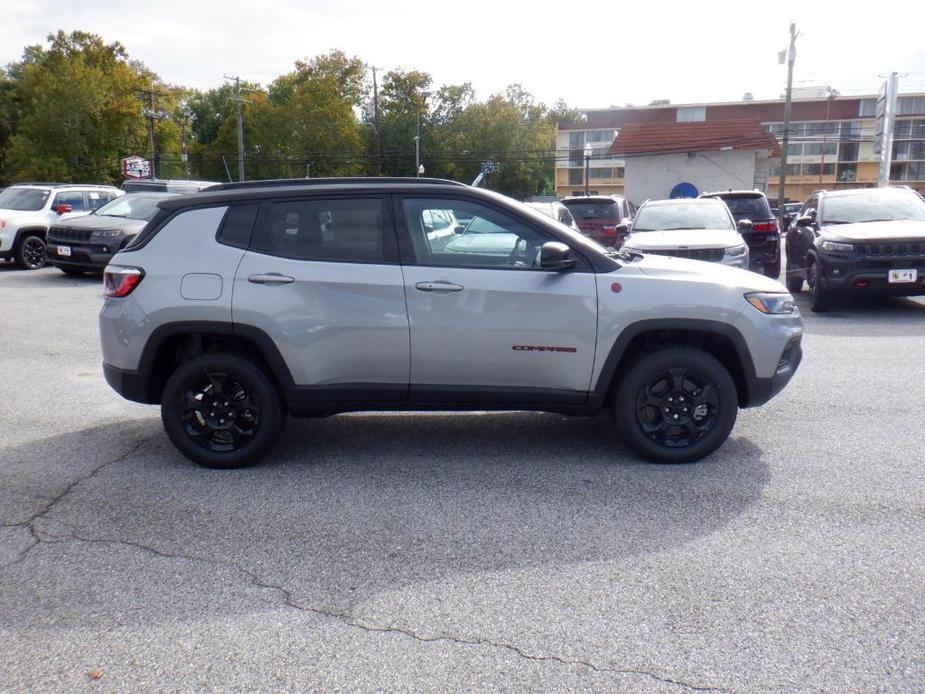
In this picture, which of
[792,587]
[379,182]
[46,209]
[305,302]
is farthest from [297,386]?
[46,209]

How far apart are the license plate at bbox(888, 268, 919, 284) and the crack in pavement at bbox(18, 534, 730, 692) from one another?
→ 9.69 m

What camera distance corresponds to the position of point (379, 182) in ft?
18.0

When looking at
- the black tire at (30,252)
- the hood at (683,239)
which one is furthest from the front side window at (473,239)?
the black tire at (30,252)

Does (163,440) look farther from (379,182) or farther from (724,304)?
(724,304)

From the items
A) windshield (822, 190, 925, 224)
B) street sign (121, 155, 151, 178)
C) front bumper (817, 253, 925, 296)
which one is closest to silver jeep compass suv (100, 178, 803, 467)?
front bumper (817, 253, 925, 296)

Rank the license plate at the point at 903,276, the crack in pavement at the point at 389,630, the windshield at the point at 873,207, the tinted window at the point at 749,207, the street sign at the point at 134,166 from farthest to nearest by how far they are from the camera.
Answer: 1. the street sign at the point at 134,166
2. the tinted window at the point at 749,207
3. the windshield at the point at 873,207
4. the license plate at the point at 903,276
5. the crack in pavement at the point at 389,630

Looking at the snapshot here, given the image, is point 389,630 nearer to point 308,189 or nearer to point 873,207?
point 308,189

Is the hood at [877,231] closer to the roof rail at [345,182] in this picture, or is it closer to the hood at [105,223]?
the roof rail at [345,182]

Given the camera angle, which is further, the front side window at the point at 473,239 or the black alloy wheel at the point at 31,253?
the black alloy wheel at the point at 31,253

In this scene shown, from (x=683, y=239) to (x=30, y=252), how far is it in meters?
14.0

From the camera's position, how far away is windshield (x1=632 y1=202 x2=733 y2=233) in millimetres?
13766

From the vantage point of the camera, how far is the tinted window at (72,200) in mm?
19556

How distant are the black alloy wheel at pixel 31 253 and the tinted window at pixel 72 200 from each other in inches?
41.5

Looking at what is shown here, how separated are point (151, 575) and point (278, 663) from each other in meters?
1.05
